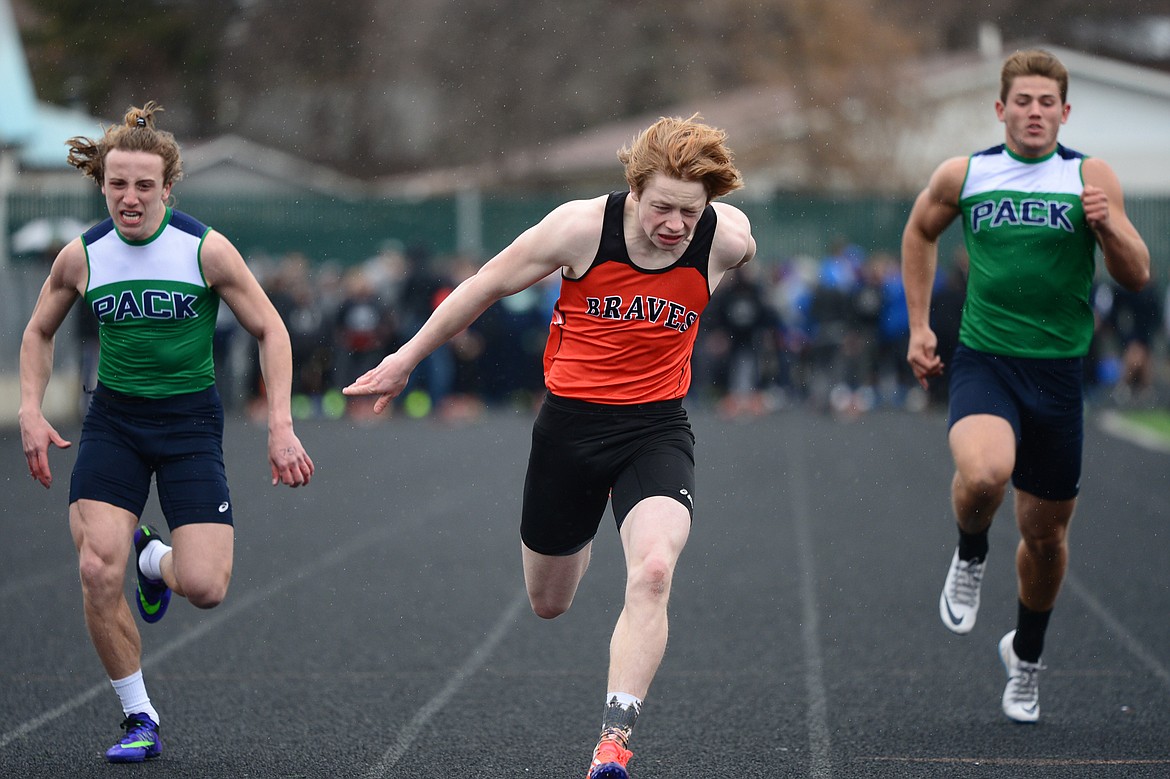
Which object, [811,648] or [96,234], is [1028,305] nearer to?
[811,648]

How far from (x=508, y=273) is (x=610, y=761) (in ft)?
5.53

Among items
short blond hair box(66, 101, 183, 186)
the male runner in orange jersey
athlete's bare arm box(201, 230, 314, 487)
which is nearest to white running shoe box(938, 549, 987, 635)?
the male runner in orange jersey

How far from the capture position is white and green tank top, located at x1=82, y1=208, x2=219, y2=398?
19.1 feet

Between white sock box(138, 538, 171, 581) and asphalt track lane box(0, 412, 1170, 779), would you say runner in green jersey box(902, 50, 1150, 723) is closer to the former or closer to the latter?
asphalt track lane box(0, 412, 1170, 779)

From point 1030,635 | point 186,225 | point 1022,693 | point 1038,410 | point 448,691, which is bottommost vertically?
point 448,691

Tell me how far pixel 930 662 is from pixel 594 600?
8.08 feet

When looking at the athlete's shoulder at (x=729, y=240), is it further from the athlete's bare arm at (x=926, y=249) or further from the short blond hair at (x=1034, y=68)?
the short blond hair at (x=1034, y=68)

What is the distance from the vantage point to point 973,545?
6555 millimetres

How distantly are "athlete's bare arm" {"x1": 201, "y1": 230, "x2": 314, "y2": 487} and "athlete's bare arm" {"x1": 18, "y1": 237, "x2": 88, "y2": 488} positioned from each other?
48 centimetres

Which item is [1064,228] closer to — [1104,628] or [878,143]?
[1104,628]

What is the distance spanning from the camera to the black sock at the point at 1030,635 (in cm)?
646

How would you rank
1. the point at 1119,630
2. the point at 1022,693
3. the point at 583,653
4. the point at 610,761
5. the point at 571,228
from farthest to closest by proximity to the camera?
the point at 1119,630 → the point at 583,653 → the point at 1022,693 → the point at 571,228 → the point at 610,761

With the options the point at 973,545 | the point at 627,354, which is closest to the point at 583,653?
the point at 973,545

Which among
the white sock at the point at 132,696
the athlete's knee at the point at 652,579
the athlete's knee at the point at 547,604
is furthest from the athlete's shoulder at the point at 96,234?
the athlete's knee at the point at 652,579
